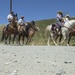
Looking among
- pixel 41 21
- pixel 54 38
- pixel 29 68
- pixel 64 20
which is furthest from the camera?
pixel 41 21

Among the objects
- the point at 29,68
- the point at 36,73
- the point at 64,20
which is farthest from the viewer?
the point at 64,20

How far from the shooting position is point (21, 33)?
33375mm

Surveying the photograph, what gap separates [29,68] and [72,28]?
2145cm

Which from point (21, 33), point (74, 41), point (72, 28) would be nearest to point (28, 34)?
point (21, 33)

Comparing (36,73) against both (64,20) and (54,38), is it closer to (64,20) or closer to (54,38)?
(64,20)

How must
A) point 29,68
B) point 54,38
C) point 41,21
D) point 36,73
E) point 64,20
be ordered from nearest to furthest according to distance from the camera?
point 36,73 → point 29,68 → point 64,20 → point 54,38 → point 41,21

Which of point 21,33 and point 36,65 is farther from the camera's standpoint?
point 21,33

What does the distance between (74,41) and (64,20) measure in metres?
14.7

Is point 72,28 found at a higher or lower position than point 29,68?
higher

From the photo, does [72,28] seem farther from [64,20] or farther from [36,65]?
[36,65]

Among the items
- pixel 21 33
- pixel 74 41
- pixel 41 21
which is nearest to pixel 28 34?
pixel 21 33

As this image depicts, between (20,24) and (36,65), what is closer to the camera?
(36,65)

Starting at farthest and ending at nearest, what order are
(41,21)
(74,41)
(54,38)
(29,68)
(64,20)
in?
(41,21)
(74,41)
(54,38)
(64,20)
(29,68)

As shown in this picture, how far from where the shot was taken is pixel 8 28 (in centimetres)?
3250
